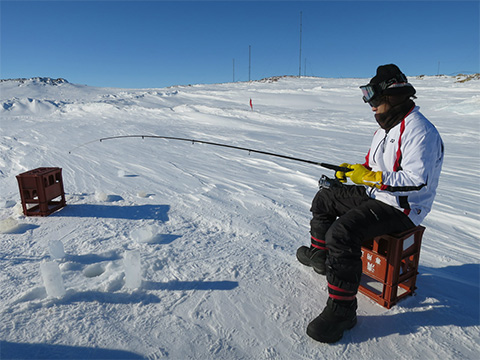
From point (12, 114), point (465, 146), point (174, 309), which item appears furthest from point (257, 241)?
point (12, 114)

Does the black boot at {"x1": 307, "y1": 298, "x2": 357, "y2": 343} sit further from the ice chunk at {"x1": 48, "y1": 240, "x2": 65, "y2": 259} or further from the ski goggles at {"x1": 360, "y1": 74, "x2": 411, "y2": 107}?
the ice chunk at {"x1": 48, "y1": 240, "x2": 65, "y2": 259}

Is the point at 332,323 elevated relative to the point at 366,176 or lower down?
lower down

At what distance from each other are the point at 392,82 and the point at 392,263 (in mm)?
1229

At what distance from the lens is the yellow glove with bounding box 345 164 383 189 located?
2.10 meters

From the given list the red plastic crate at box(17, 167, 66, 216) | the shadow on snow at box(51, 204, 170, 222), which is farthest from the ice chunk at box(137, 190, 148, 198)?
the red plastic crate at box(17, 167, 66, 216)

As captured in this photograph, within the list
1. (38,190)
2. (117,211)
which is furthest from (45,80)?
(117,211)

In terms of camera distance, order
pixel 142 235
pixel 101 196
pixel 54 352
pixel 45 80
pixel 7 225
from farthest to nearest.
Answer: pixel 45 80, pixel 101 196, pixel 7 225, pixel 142 235, pixel 54 352

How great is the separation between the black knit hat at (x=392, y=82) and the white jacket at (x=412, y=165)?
0.52 feet

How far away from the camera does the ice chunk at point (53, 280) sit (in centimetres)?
227

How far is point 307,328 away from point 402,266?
2.78 feet

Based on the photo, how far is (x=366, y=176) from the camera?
2158 millimetres

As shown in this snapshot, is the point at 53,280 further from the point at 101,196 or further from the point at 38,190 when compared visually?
the point at 101,196

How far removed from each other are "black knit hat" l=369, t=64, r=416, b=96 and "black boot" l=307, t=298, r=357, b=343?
143 centimetres

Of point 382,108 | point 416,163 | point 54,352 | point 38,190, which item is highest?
point 382,108
